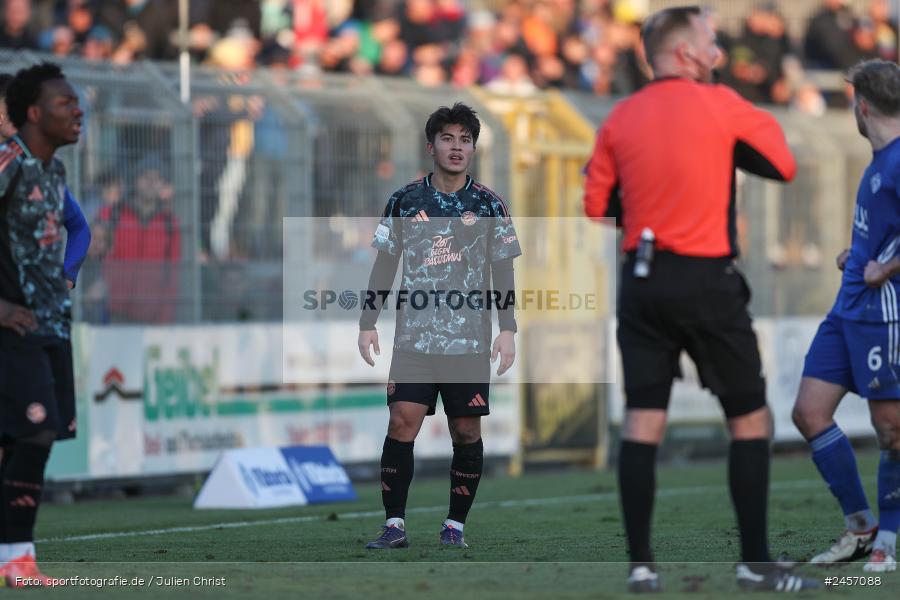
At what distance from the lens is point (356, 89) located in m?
17.5

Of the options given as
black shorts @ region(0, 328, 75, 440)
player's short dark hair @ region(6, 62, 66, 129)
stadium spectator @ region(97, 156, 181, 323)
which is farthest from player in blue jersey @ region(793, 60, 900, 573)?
stadium spectator @ region(97, 156, 181, 323)

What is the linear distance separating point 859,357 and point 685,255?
1590 mm

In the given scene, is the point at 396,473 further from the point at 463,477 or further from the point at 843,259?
the point at 843,259

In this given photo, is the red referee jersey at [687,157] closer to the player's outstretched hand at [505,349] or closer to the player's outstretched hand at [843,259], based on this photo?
the player's outstretched hand at [843,259]

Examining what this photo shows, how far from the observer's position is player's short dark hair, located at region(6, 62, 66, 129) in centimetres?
723

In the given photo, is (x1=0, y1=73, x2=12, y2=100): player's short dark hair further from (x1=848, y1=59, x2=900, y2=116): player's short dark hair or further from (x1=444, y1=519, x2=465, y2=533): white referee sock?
(x1=848, y1=59, x2=900, y2=116): player's short dark hair

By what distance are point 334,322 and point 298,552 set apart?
8043 millimetres

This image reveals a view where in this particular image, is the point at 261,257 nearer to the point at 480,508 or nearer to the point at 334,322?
the point at 334,322

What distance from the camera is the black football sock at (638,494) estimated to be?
666 cm

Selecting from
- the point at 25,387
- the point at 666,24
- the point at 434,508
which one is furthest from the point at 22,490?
the point at 434,508

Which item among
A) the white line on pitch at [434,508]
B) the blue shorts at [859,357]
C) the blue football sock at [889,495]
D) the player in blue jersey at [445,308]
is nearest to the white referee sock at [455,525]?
the player in blue jersey at [445,308]

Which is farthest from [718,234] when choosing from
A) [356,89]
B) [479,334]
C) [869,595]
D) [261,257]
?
[356,89]

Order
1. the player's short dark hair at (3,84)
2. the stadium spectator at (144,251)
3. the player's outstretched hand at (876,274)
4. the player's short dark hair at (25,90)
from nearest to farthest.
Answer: the player's short dark hair at (25,90) → the player's outstretched hand at (876,274) → the player's short dark hair at (3,84) → the stadium spectator at (144,251)

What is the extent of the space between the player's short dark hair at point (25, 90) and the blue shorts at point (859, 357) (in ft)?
11.6
